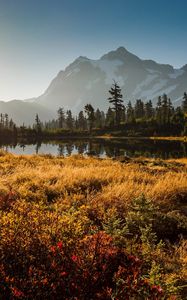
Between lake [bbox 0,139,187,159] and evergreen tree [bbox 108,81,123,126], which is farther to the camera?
evergreen tree [bbox 108,81,123,126]

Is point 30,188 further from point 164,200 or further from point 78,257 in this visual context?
point 78,257

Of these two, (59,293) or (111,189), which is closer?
(59,293)

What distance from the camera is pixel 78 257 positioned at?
3.50 m

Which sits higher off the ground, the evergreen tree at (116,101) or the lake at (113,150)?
the evergreen tree at (116,101)

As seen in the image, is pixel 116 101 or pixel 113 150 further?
pixel 116 101

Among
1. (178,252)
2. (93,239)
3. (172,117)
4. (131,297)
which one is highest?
(172,117)

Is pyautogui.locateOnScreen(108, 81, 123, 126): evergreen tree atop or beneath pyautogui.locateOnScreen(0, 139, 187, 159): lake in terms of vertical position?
atop

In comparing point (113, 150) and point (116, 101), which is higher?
point (116, 101)

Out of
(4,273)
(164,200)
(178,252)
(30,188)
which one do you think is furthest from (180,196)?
(4,273)

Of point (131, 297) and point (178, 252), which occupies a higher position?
point (131, 297)

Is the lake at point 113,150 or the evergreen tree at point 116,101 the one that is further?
the evergreen tree at point 116,101

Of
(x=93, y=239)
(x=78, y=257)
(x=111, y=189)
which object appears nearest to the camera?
(x=78, y=257)

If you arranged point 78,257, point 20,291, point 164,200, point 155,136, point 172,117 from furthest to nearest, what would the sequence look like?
1. point 172,117
2. point 155,136
3. point 164,200
4. point 78,257
5. point 20,291

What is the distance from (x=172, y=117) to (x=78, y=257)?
9498 cm
